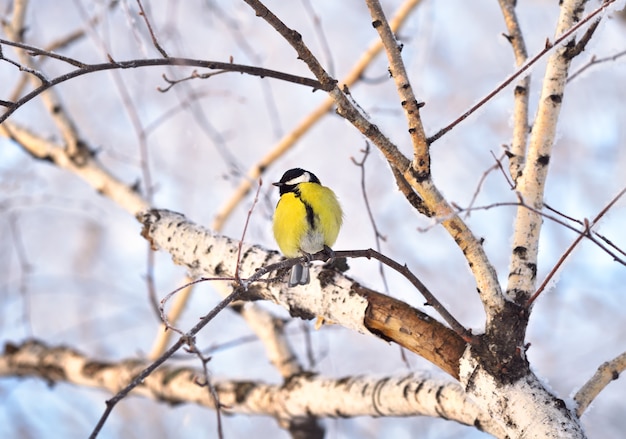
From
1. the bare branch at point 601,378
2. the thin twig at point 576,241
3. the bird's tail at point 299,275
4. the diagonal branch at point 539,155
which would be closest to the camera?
the thin twig at point 576,241

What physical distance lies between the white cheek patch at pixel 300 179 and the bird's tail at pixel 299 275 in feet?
2.31

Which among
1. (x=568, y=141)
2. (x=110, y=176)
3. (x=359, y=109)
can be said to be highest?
(x=568, y=141)

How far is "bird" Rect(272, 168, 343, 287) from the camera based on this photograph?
230 cm

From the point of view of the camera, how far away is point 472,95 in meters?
5.11

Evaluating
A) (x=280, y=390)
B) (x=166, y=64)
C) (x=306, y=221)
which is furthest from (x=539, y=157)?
(x=280, y=390)

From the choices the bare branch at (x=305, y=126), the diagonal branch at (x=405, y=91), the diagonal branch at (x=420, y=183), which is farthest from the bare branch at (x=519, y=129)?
the bare branch at (x=305, y=126)

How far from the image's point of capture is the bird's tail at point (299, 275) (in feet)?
6.49

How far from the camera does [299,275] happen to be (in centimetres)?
199

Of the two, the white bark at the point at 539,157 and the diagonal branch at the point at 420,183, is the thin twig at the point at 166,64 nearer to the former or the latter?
the diagonal branch at the point at 420,183

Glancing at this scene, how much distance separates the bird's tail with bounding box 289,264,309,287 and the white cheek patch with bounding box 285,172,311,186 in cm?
71

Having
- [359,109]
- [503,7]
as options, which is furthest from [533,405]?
[503,7]

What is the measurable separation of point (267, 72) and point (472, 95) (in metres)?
4.00

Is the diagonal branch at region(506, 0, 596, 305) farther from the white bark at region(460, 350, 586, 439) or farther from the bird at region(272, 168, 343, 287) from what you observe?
the bird at region(272, 168, 343, 287)

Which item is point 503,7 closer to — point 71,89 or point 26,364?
point 26,364
